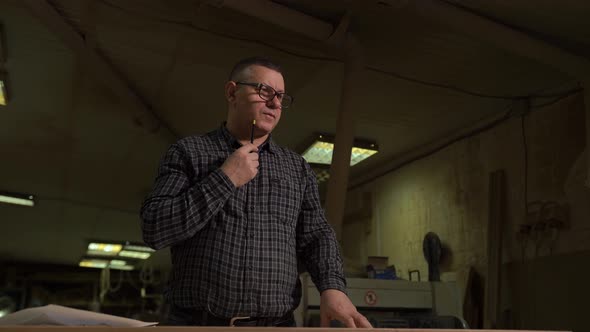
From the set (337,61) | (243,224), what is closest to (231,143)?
(243,224)

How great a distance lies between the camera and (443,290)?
3721mm

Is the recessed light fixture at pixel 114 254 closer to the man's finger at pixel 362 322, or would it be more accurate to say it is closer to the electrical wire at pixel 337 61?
the electrical wire at pixel 337 61

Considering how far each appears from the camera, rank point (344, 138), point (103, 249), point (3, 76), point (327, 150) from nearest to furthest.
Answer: point (344, 138)
point (3, 76)
point (327, 150)
point (103, 249)

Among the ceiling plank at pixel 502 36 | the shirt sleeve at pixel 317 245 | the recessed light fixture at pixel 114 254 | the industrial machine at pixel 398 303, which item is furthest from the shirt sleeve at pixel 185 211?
the recessed light fixture at pixel 114 254

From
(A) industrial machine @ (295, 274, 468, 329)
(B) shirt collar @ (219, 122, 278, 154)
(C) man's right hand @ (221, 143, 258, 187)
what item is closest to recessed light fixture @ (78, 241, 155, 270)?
(A) industrial machine @ (295, 274, 468, 329)

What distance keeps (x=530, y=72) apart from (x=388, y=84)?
0.99 m

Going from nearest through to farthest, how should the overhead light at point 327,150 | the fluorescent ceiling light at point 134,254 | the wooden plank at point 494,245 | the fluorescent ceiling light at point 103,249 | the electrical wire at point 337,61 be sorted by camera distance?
the electrical wire at point 337,61 → the wooden plank at point 494,245 → the overhead light at point 327,150 → the fluorescent ceiling light at point 103,249 → the fluorescent ceiling light at point 134,254

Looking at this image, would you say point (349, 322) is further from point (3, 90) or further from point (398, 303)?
point (3, 90)

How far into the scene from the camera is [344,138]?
3.67m

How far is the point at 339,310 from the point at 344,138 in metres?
2.44

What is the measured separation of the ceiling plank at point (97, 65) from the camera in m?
3.36

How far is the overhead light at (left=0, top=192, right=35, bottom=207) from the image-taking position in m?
7.15

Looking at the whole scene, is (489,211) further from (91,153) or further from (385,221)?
(91,153)

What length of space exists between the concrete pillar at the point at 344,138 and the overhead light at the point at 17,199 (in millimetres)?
5220
